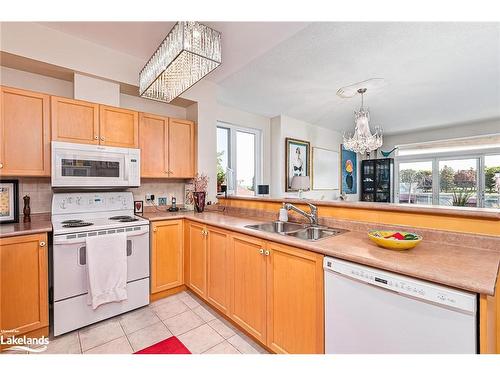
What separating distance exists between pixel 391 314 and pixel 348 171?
549 cm

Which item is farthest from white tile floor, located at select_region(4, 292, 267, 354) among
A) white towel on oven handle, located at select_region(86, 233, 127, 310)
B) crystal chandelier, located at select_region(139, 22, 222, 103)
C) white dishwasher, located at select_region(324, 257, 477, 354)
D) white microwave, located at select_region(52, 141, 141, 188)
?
crystal chandelier, located at select_region(139, 22, 222, 103)

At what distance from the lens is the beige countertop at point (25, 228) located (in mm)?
1686

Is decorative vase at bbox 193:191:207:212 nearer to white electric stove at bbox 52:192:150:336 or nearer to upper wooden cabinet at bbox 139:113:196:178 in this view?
upper wooden cabinet at bbox 139:113:196:178

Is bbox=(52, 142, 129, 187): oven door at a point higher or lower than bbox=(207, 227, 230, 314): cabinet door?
higher

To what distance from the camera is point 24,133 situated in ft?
6.56

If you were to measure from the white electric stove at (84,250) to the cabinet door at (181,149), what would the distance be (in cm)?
62

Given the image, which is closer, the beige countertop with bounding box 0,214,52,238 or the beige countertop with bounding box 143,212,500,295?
the beige countertop with bounding box 143,212,500,295

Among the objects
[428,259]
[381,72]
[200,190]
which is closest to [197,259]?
[200,190]

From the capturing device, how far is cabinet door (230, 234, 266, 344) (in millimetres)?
1695

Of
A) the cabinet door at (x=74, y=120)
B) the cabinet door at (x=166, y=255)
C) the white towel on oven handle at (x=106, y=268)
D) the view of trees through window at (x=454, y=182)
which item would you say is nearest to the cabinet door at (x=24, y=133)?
the cabinet door at (x=74, y=120)

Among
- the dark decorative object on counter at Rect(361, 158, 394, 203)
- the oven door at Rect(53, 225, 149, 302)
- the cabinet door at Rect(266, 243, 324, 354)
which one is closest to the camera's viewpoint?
the cabinet door at Rect(266, 243, 324, 354)

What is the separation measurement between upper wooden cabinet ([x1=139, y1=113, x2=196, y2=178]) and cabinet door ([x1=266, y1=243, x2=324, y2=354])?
71.0 inches
